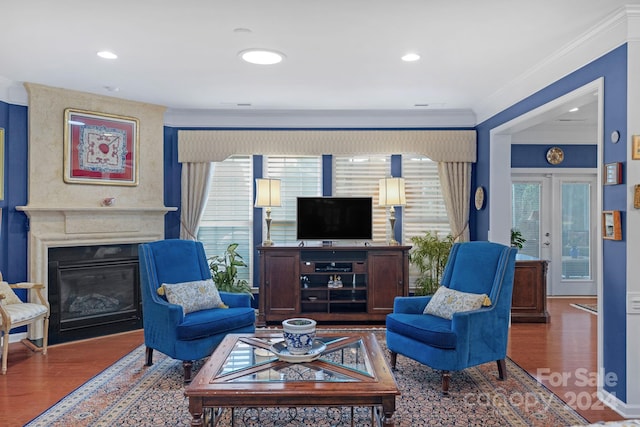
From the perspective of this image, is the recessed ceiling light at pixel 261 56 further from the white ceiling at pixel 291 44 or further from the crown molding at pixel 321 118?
the crown molding at pixel 321 118

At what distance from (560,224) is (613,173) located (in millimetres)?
4375

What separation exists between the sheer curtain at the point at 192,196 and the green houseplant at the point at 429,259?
281 centimetres

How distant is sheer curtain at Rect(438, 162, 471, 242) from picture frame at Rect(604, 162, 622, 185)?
2.54 m

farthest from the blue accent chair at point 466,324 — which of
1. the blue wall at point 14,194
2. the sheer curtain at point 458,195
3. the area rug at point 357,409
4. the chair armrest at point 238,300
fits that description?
the blue wall at point 14,194

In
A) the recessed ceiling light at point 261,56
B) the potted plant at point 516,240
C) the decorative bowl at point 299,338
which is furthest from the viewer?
the potted plant at point 516,240

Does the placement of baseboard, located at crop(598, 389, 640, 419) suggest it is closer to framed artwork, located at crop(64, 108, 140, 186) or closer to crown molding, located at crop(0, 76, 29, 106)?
framed artwork, located at crop(64, 108, 140, 186)

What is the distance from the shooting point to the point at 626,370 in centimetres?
279

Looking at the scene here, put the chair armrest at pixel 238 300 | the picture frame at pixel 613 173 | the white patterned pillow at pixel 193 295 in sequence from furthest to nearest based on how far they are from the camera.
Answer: the chair armrest at pixel 238 300, the white patterned pillow at pixel 193 295, the picture frame at pixel 613 173

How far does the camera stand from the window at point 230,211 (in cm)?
571

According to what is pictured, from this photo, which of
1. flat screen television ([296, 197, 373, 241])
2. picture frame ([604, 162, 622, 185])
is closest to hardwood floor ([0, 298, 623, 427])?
picture frame ([604, 162, 622, 185])

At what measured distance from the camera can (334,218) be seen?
5301 millimetres

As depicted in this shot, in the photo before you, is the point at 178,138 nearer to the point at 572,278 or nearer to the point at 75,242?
the point at 75,242

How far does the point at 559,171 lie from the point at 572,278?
5.75ft

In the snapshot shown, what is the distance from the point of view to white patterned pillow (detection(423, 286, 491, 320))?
10.9 ft
